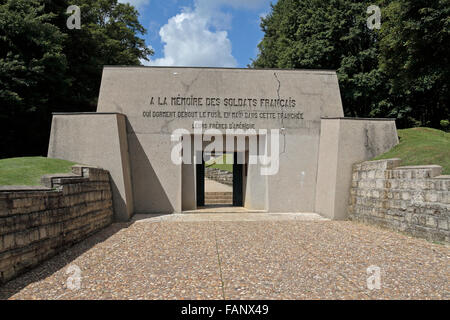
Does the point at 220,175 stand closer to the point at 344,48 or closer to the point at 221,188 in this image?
the point at 221,188

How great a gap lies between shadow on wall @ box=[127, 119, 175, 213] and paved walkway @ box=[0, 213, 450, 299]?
88.6 inches

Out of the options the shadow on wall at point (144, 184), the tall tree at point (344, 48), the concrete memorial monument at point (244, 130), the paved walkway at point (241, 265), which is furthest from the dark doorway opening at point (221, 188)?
the tall tree at point (344, 48)

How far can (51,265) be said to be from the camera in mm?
5324

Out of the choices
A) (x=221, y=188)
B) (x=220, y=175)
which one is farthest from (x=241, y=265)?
(x=220, y=175)

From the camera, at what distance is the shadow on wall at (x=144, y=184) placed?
35.7ft

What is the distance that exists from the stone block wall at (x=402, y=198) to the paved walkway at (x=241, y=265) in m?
0.43

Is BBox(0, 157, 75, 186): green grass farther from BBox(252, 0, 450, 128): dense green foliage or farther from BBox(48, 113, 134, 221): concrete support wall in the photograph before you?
BBox(252, 0, 450, 128): dense green foliage

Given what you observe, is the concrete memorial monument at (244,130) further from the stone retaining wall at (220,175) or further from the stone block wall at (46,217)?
the stone retaining wall at (220,175)

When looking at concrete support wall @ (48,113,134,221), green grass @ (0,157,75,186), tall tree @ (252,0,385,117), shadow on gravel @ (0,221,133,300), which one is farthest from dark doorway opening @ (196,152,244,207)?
tall tree @ (252,0,385,117)

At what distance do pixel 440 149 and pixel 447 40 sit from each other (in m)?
6.93

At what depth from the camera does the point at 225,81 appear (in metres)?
11.4

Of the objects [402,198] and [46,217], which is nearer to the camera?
[46,217]

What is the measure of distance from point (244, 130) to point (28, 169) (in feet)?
22.7
